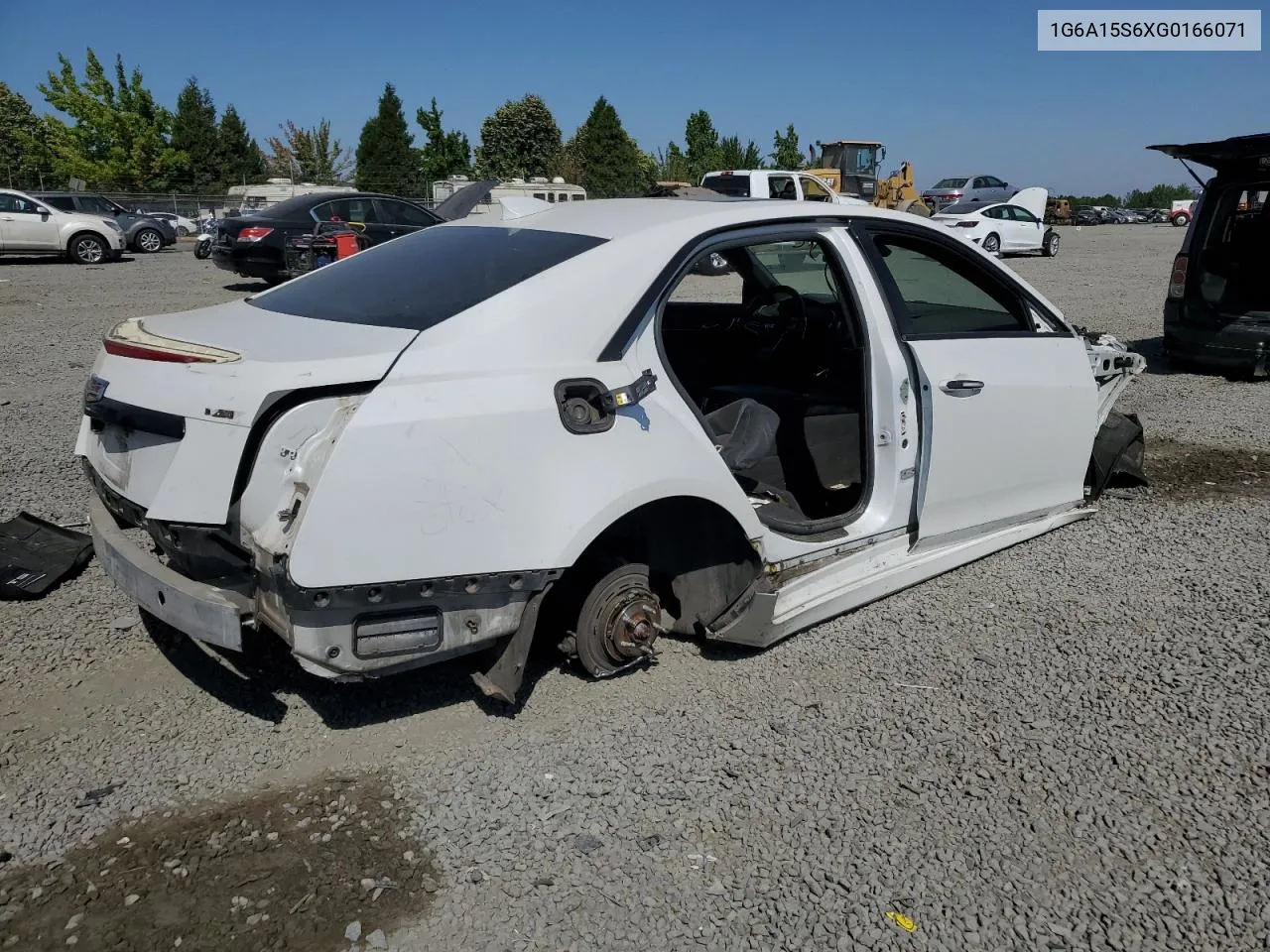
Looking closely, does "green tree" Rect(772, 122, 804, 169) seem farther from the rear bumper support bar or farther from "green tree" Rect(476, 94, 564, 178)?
the rear bumper support bar

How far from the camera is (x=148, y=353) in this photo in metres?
2.99

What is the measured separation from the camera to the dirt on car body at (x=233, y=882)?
7.55 feet

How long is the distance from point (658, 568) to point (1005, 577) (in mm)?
1807

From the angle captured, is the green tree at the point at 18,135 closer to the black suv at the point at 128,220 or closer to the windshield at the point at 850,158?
the black suv at the point at 128,220

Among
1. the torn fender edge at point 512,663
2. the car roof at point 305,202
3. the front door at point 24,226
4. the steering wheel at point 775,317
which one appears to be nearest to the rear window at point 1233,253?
the steering wheel at point 775,317

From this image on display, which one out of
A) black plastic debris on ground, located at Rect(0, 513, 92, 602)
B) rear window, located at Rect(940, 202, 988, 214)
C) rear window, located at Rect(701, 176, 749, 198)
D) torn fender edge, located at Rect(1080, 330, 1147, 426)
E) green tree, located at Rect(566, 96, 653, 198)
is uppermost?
green tree, located at Rect(566, 96, 653, 198)

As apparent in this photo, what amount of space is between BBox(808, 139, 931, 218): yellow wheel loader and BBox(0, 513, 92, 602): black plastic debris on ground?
25.9 m

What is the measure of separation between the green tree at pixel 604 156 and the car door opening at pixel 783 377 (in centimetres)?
4844

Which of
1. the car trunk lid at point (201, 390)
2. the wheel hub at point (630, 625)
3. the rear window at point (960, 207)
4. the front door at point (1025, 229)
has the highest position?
the rear window at point (960, 207)

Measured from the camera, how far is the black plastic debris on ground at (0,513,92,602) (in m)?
4.01

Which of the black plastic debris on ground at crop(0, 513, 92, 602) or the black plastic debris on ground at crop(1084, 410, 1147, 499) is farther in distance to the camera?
the black plastic debris on ground at crop(1084, 410, 1147, 499)

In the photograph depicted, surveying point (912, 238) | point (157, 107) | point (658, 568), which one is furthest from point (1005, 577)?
point (157, 107)

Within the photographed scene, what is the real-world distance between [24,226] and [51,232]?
0.50m

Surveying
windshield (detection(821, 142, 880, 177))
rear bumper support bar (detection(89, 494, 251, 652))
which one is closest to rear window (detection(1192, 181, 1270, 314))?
rear bumper support bar (detection(89, 494, 251, 652))
